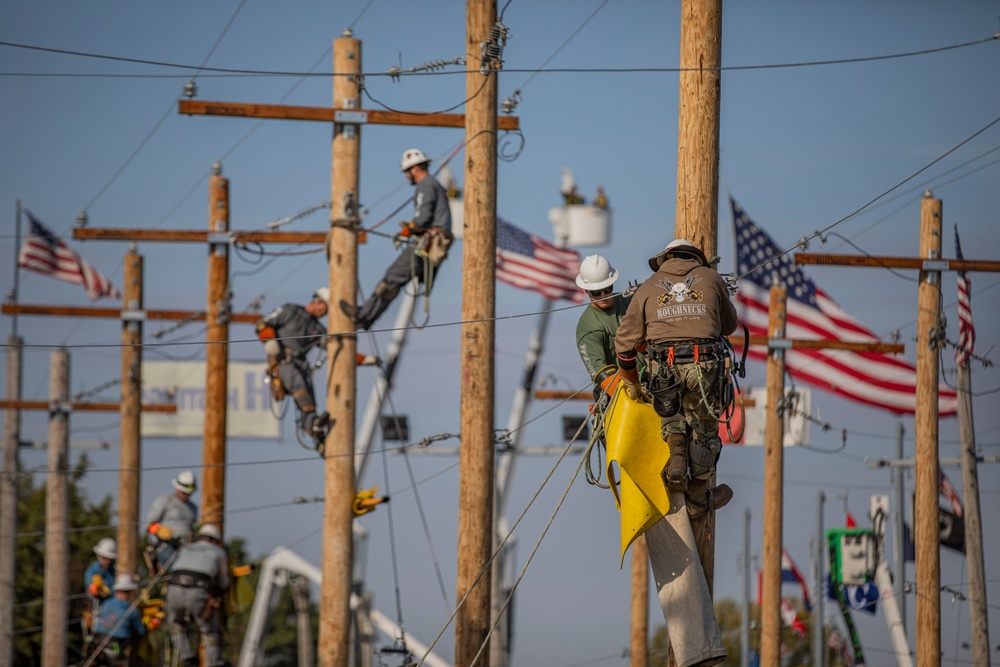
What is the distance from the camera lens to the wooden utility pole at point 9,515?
26219 millimetres

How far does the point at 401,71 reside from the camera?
14125mm

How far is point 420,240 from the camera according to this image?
14805 mm

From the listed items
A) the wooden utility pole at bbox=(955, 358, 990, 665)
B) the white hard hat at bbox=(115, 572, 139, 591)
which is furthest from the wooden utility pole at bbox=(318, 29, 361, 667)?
the wooden utility pole at bbox=(955, 358, 990, 665)

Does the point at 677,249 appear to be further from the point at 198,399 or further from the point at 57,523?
the point at 198,399

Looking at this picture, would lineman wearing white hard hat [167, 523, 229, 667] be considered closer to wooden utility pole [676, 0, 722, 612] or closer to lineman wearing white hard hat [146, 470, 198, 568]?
lineman wearing white hard hat [146, 470, 198, 568]

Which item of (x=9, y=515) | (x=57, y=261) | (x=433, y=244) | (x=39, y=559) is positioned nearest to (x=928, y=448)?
(x=433, y=244)

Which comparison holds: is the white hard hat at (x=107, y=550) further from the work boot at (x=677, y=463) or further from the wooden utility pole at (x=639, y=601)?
the work boot at (x=677, y=463)

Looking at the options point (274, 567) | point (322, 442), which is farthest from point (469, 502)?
point (274, 567)

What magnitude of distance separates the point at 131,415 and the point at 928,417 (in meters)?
10.7

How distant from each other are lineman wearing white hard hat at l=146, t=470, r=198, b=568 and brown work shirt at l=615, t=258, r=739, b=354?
979cm

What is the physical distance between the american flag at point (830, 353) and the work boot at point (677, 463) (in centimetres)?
1268

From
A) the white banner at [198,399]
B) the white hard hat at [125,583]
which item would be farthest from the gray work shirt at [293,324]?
the white banner at [198,399]

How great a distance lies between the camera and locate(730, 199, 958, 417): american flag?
2148cm

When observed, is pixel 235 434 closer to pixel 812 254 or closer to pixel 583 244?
pixel 583 244
